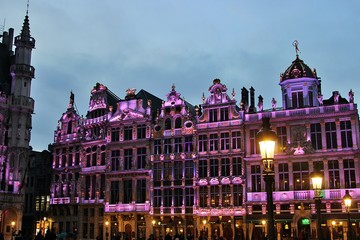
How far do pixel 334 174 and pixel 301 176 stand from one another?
8.81ft

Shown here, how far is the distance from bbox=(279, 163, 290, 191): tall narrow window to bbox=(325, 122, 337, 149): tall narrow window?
3.93m

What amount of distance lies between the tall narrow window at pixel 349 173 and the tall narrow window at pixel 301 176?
304 cm

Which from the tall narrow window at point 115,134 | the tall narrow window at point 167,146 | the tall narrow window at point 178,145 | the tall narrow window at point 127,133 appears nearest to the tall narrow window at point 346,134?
the tall narrow window at point 178,145

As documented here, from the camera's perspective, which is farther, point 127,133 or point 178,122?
point 127,133

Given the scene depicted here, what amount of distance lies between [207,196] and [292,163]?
8526 millimetres

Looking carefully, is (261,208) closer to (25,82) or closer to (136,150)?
(136,150)

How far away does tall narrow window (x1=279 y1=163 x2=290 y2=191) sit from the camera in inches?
1594

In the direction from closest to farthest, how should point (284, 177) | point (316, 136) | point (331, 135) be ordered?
1. point (331, 135)
2. point (316, 136)
3. point (284, 177)

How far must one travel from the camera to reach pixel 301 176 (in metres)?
40.0

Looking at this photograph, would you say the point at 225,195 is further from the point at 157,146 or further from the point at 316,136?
the point at 316,136

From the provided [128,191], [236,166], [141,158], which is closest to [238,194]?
[236,166]

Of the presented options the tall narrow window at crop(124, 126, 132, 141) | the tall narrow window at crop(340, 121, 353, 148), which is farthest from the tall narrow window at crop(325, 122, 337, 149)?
the tall narrow window at crop(124, 126, 132, 141)

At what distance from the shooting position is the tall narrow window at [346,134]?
3903 centimetres

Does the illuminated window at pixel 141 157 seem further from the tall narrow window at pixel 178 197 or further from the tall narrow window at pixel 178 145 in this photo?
the tall narrow window at pixel 178 197
